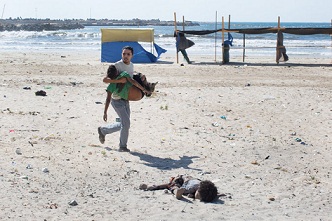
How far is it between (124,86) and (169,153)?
122 cm

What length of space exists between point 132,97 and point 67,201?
7.21ft

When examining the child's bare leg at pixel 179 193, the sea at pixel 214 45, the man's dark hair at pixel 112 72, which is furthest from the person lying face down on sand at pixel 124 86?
the sea at pixel 214 45

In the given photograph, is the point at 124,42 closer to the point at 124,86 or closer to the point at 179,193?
the point at 124,86

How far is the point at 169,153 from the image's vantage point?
8.36 meters

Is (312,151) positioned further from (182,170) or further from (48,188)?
(48,188)

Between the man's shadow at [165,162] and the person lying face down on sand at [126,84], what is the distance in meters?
0.83

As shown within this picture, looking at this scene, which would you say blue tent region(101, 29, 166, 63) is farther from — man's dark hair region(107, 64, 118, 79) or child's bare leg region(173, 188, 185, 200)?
child's bare leg region(173, 188, 185, 200)

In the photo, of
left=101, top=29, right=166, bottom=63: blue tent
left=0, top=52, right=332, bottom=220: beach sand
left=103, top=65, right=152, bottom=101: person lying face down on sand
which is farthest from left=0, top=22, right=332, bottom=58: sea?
left=103, top=65, right=152, bottom=101: person lying face down on sand

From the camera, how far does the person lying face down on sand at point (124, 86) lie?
7770mm

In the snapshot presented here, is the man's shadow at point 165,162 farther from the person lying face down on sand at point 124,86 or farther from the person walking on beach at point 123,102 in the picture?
the person lying face down on sand at point 124,86

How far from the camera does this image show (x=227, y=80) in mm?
17266

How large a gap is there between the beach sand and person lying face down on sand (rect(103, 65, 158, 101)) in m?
0.87

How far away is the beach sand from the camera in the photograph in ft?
19.7

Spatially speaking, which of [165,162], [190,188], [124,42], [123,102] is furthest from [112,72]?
[124,42]
